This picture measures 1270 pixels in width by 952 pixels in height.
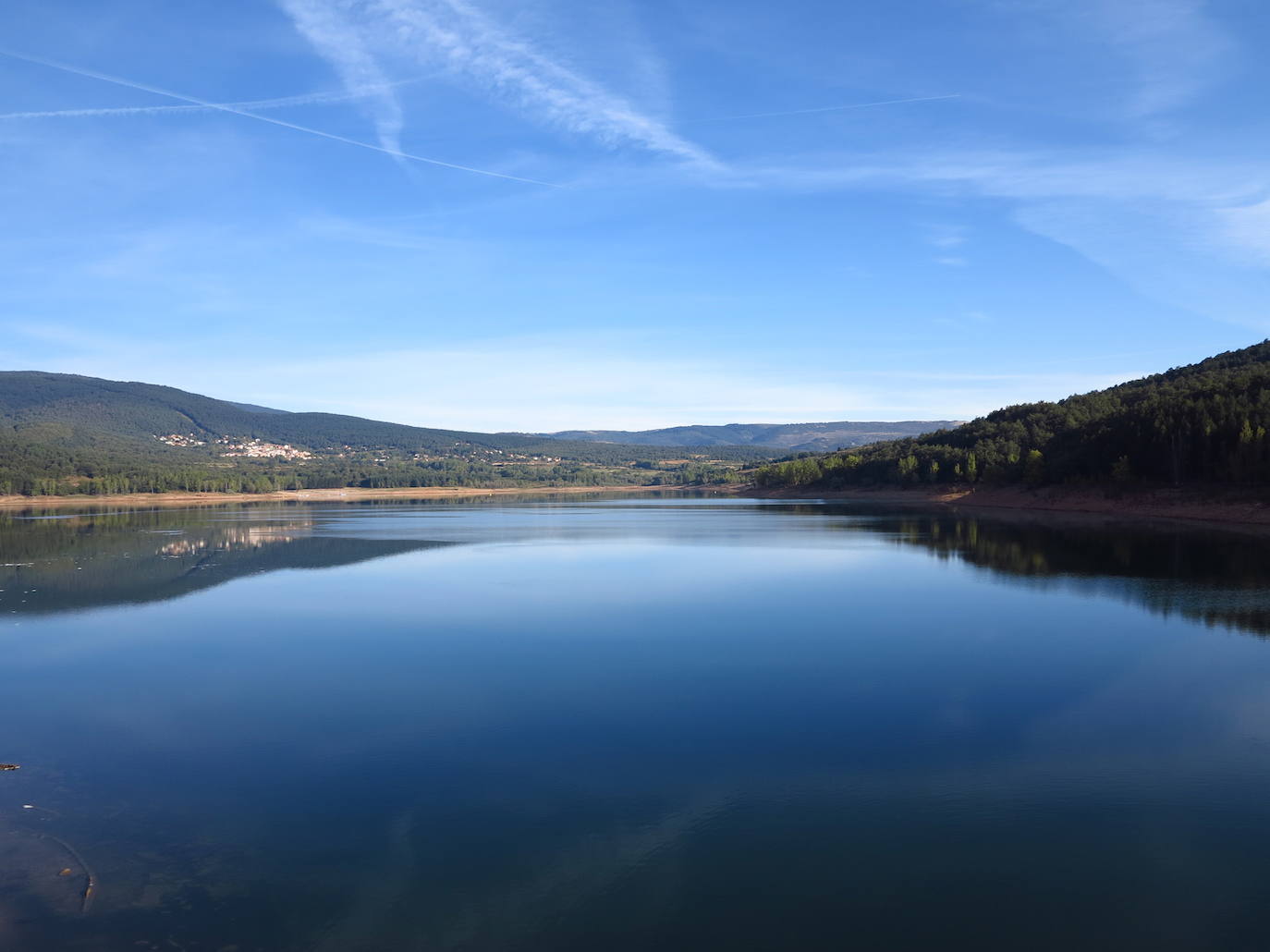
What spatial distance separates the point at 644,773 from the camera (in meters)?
11.2

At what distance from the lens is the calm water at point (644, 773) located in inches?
310

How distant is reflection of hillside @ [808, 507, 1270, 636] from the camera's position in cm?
2366

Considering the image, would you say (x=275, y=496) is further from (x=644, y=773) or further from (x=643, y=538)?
(x=644, y=773)

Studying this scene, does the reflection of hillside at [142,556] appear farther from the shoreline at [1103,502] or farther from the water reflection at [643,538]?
the shoreline at [1103,502]

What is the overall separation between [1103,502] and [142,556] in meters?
59.1

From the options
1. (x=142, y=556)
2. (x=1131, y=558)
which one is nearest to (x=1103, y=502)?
(x=1131, y=558)

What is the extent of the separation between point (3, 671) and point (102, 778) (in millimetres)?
8721

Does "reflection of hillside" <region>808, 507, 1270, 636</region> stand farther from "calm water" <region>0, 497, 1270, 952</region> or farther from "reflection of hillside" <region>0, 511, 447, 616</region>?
"reflection of hillside" <region>0, 511, 447, 616</region>

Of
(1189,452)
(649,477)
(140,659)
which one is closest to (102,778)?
(140,659)

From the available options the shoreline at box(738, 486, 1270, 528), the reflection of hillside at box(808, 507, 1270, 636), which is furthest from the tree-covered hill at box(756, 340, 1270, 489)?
the reflection of hillside at box(808, 507, 1270, 636)

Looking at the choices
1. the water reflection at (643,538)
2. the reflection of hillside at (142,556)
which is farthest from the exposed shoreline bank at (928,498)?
the reflection of hillside at (142,556)

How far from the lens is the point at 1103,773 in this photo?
36.0 ft

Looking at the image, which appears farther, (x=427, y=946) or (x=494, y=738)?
(x=494, y=738)

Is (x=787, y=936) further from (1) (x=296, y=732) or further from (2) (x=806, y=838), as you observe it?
(1) (x=296, y=732)
